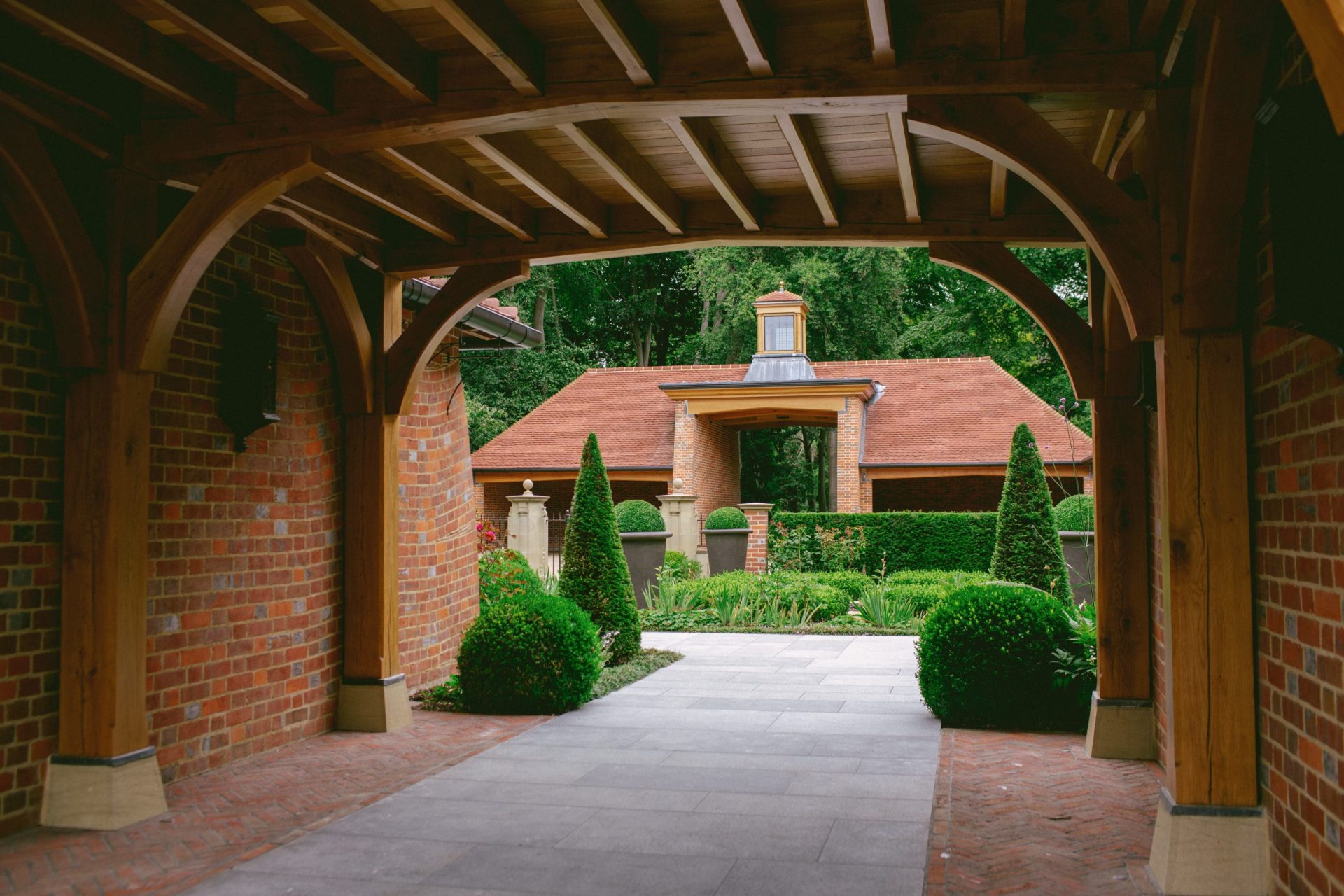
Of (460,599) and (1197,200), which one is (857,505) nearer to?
(460,599)

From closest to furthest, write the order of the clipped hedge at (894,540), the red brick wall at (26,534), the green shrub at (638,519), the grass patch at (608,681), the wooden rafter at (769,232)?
the red brick wall at (26,534), the wooden rafter at (769,232), the grass patch at (608,681), the green shrub at (638,519), the clipped hedge at (894,540)

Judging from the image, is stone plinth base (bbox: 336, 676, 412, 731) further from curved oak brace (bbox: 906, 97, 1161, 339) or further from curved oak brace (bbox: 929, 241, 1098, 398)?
curved oak brace (bbox: 906, 97, 1161, 339)

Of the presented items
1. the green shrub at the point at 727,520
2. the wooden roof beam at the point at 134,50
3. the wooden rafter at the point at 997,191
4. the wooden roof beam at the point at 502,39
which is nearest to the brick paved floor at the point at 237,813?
the wooden roof beam at the point at 134,50

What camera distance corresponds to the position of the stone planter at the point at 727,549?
57.3 ft

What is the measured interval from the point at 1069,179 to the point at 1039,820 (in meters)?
2.96

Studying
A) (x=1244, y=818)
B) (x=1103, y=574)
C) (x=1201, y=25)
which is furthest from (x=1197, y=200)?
(x=1103, y=574)

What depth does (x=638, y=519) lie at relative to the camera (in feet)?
53.1

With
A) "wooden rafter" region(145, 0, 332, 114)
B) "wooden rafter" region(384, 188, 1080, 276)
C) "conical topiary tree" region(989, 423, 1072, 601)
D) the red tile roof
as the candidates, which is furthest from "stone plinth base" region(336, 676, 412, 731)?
the red tile roof

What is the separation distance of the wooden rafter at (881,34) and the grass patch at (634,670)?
18.5ft

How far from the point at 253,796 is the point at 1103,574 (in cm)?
493

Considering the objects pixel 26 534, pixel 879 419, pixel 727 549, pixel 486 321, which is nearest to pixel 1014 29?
pixel 26 534

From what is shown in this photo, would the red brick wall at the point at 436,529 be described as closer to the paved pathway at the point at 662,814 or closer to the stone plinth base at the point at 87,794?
the paved pathway at the point at 662,814

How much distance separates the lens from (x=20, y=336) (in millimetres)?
4820

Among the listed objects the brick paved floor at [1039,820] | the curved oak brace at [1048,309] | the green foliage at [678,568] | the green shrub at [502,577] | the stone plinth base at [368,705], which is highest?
the curved oak brace at [1048,309]
